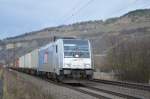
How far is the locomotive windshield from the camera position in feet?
99.0

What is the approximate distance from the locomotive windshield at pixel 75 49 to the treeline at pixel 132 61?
7227 mm

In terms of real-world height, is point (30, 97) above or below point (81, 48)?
below

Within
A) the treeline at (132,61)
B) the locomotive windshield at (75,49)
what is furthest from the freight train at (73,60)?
the treeline at (132,61)

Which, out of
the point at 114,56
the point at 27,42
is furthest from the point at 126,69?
the point at 27,42

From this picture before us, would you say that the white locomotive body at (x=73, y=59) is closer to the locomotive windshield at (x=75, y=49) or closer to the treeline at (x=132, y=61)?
the locomotive windshield at (x=75, y=49)

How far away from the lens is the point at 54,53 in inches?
1299

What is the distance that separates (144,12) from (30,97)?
17027 centimetres

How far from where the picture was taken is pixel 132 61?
38719mm

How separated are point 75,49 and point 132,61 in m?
9.84

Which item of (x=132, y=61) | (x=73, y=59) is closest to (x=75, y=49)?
(x=73, y=59)

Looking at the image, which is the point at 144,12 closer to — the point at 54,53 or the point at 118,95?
the point at 54,53

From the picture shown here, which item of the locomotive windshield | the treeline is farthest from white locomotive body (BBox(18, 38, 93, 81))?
the treeline

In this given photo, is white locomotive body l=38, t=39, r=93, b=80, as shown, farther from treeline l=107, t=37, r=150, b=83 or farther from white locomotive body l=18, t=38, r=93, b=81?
treeline l=107, t=37, r=150, b=83

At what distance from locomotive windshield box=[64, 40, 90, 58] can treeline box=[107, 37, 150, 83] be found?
7227 millimetres
